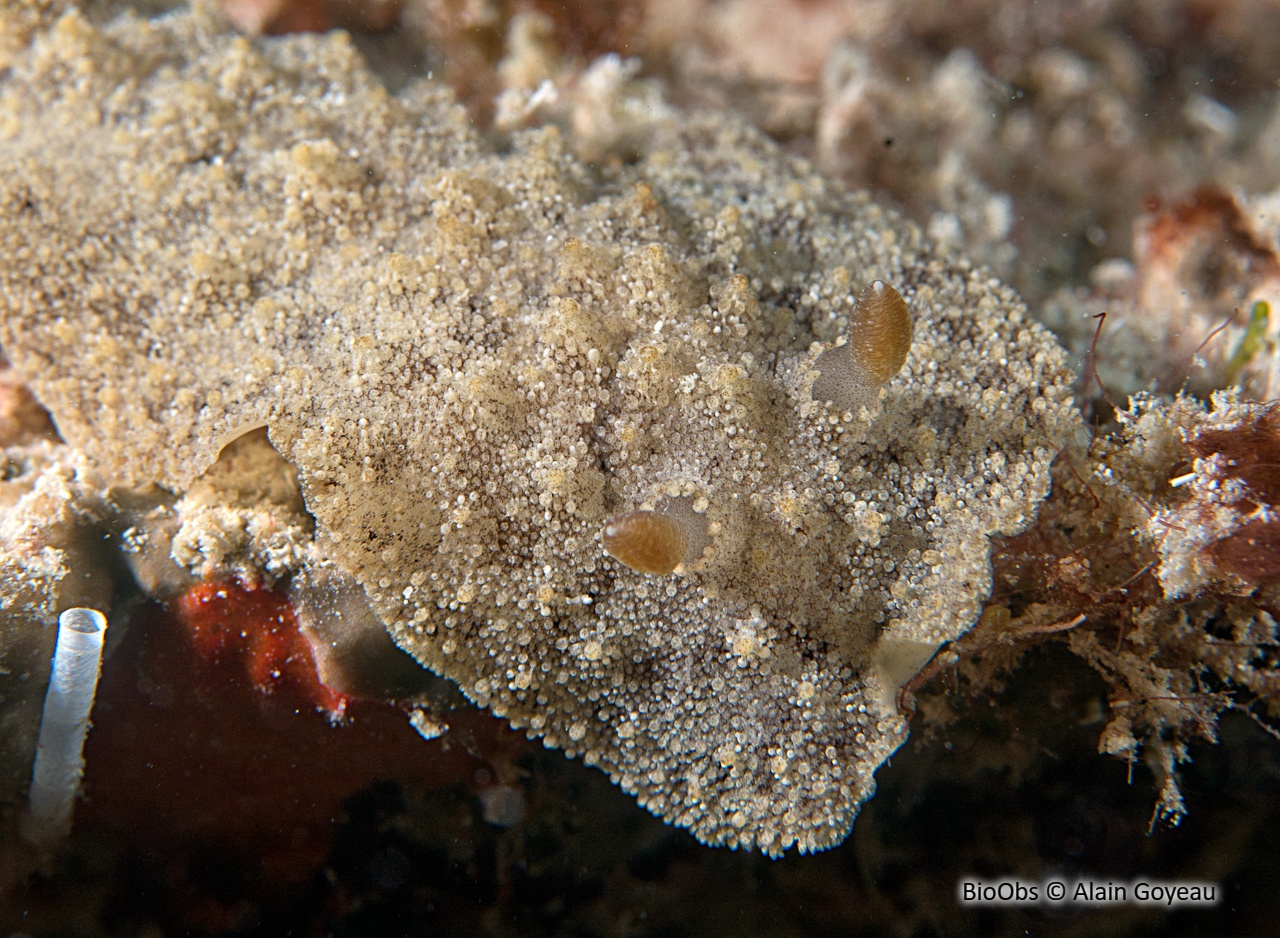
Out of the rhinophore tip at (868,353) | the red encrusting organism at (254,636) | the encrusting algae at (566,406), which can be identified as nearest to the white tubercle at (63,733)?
the red encrusting organism at (254,636)

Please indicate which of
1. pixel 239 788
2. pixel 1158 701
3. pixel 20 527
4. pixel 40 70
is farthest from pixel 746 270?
pixel 40 70

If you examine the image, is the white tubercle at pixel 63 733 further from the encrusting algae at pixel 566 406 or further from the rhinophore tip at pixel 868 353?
the rhinophore tip at pixel 868 353

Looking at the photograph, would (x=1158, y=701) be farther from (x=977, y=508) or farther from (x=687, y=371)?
(x=687, y=371)

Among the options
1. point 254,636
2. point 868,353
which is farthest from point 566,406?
point 254,636

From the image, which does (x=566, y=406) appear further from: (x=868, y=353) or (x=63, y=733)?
(x=63, y=733)

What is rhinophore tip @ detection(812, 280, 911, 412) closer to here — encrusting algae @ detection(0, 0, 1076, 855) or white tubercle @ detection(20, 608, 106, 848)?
encrusting algae @ detection(0, 0, 1076, 855)

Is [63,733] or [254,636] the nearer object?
[63,733]
